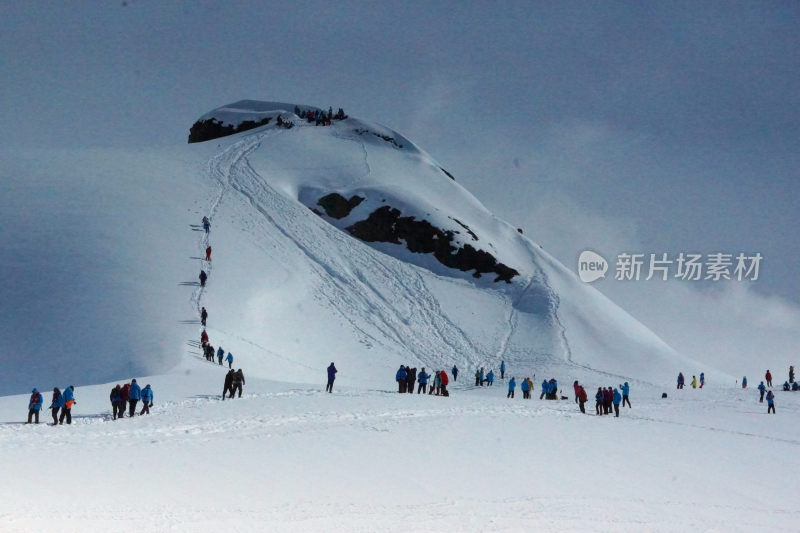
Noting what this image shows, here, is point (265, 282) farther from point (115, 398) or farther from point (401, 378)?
point (115, 398)

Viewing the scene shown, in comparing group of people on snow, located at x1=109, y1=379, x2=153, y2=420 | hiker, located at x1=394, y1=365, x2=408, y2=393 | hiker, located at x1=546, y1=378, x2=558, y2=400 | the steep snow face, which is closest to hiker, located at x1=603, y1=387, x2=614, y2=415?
hiker, located at x1=546, y1=378, x2=558, y2=400

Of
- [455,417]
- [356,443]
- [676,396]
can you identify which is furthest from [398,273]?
[356,443]

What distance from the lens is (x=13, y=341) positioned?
96.9 feet

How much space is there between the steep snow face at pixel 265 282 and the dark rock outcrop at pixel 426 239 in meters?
0.56

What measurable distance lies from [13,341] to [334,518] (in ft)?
77.5

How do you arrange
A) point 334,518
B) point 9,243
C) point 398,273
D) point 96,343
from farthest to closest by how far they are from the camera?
point 398,273 < point 9,243 < point 96,343 < point 334,518

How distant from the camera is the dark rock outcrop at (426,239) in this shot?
184 ft

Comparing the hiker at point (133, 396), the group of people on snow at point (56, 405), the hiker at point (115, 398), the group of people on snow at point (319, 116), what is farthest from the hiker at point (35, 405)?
the group of people on snow at point (319, 116)

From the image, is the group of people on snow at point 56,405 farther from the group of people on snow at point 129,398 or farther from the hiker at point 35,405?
the group of people on snow at point 129,398

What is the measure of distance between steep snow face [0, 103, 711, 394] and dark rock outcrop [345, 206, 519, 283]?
0.56 meters

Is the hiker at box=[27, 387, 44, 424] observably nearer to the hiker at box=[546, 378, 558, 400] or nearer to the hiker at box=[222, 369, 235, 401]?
the hiker at box=[222, 369, 235, 401]

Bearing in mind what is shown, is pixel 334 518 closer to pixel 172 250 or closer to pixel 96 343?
pixel 96 343

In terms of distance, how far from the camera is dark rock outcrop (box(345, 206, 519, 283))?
56188 millimetres

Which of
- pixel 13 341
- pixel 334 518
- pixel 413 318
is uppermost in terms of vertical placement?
pixel 413 318
